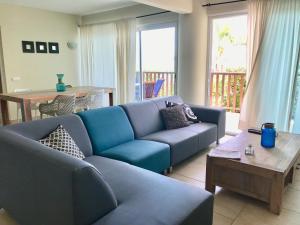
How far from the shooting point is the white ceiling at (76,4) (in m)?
4.81

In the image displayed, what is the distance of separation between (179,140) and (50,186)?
1.71 metres

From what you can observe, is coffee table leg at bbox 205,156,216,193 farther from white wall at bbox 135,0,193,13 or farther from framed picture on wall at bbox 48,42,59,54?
framed picture on wall at bbox 48,42,59,54

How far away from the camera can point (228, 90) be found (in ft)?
17.2

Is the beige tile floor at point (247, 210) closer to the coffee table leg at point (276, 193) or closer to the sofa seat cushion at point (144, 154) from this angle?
the coffee table leg at point (276, 193)

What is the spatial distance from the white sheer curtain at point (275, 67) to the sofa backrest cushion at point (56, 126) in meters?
2.62

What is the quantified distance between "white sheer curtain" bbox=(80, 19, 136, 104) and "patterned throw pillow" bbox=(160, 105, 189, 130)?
2.12 m

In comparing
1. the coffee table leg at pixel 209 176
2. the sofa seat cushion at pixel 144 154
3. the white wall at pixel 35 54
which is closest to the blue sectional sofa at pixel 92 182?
the sofa seat cushion at pixel 144 154

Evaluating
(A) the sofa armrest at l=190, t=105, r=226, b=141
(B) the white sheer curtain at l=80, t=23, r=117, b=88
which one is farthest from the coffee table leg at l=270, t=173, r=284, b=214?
(B) the white sheer curtain at l=80, t=23, r=117, b=88

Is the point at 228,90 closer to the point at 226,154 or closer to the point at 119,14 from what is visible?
the point at 119,14

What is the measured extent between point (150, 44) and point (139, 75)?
704 mm

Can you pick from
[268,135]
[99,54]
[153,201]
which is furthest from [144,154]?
[99,54]

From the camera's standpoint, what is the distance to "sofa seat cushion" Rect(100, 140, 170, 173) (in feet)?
7.66

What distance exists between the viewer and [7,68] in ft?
16.8

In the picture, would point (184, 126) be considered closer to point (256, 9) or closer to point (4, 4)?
point (256, 9)
